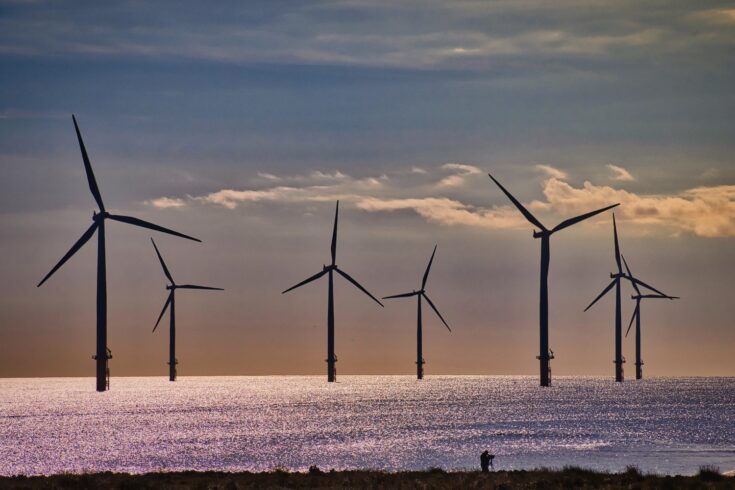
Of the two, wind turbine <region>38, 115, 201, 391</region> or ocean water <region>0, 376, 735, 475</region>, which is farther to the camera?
wind turbine <region>38, 115, 201, 391</region>

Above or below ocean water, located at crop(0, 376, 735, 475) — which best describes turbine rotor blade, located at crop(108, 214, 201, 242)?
above

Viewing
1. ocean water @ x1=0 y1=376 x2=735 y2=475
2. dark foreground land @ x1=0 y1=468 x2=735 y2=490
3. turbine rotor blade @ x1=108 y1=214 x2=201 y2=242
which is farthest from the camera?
turbine rotor blade @ x1=108 y1=214 x2=201 y2=242

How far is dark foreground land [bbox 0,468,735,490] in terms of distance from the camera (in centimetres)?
7081

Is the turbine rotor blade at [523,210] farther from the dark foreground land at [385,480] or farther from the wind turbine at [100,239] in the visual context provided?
the dark foreground land at [385,480]

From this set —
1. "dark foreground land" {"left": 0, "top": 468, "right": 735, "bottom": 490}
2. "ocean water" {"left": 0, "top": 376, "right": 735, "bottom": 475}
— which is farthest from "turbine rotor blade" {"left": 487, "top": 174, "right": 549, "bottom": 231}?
"dark foreground land" {"left": 0, "top": 468, "right": 735, "bottom": 490}

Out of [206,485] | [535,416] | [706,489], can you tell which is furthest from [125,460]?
[535,416]

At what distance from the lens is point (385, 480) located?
73875 millimetres

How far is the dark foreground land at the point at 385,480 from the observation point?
70812 millimetres

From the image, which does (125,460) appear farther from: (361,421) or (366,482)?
(361,421)

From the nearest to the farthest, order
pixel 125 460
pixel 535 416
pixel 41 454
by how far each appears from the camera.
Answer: pixel 125 460
pixel 41 454
pixel 535 416

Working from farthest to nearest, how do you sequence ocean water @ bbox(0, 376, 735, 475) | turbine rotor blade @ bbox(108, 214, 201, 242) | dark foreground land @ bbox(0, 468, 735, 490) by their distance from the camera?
turbine rotor blade @ bbox(108, 214, 201, 242), ocean water @ bbox(0, 376, 735, 475), dark foreground land @ bbox(0, 468, 735, 490)

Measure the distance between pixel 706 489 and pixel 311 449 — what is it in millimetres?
60322

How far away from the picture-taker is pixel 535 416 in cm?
19850

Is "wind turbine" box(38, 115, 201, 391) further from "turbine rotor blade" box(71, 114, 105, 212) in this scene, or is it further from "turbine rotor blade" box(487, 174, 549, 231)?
"turbine rotor blade" box(487, 174, 549, 231)
